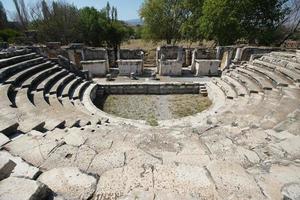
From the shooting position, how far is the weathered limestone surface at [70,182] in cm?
173

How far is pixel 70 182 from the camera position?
1.85 m

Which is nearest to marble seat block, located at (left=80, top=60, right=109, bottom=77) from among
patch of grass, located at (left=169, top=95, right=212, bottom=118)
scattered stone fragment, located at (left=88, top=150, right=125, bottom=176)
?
patch of grass, located at (left=169, top=95, right=212, bottom=118)

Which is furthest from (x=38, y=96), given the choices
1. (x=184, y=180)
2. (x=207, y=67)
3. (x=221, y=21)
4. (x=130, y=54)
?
(x=221, y=21)

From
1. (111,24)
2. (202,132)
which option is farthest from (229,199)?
(111,24)

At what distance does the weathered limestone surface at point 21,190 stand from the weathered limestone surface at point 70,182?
14 cm

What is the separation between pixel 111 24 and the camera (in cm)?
2041

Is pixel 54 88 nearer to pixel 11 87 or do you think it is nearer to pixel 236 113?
pixel 11 87

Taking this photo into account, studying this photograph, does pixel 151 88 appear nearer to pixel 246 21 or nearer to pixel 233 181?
pixel 233 181

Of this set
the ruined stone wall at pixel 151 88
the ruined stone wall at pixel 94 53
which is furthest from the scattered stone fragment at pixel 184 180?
the ruined stone wall at pixel 94 53

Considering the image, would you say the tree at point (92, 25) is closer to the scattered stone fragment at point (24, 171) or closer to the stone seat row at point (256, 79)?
the stone seat row at point (256, 79)

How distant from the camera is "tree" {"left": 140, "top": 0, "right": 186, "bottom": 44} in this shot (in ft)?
63.2

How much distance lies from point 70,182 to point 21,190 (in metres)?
0.44

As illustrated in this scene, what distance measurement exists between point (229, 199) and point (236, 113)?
401cm

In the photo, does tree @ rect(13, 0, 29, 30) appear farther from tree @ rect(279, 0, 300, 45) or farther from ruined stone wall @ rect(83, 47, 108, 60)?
tree @ rect(279, 0, 300, 45)
